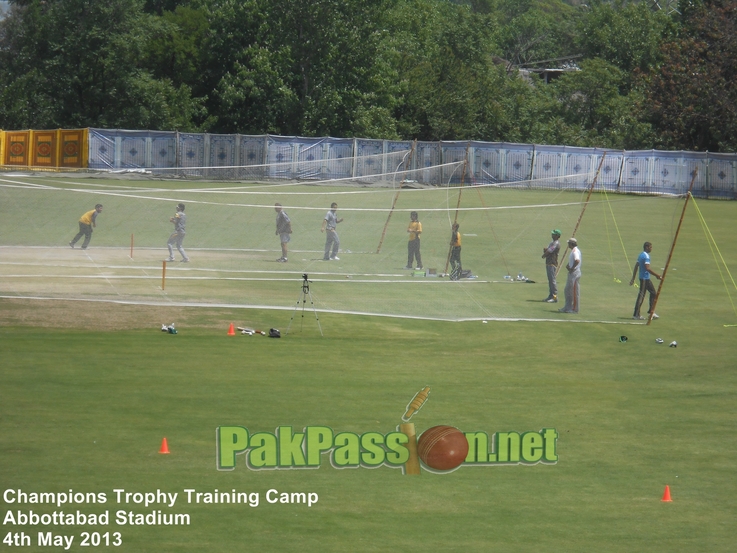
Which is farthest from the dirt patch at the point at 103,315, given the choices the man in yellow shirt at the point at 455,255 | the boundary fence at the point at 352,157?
the boundary fence at the point at 352,157

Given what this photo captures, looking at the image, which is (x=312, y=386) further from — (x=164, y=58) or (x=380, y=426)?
(x=164, y=58)

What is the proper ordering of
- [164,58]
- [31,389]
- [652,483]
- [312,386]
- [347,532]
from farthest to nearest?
[164,58] < [312,386] < [31,389] < [652,483] < [347,532]

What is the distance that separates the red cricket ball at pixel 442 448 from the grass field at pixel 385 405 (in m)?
0.22

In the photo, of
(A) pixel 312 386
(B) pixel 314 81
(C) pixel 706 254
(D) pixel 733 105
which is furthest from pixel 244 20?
(A) pixel 312 386

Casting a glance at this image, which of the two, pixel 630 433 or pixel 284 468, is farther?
pixel 630 433

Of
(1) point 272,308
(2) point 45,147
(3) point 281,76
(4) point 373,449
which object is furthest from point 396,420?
(3) point 281,76

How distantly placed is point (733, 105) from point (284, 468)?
48.1 m

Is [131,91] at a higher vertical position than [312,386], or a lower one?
higher

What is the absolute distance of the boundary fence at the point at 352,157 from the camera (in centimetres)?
4334

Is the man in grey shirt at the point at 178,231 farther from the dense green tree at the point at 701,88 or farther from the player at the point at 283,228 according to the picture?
the dense green tree at the point at 701,88

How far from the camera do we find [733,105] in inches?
2099

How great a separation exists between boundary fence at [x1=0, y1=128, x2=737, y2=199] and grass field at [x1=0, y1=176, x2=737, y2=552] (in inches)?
728

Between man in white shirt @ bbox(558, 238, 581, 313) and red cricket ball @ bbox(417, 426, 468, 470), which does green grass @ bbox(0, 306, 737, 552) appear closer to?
red cricket ball @ bbox(417, 426, 468, 470)

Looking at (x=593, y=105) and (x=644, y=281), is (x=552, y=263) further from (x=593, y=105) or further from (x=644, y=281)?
(x=593, y=105)
